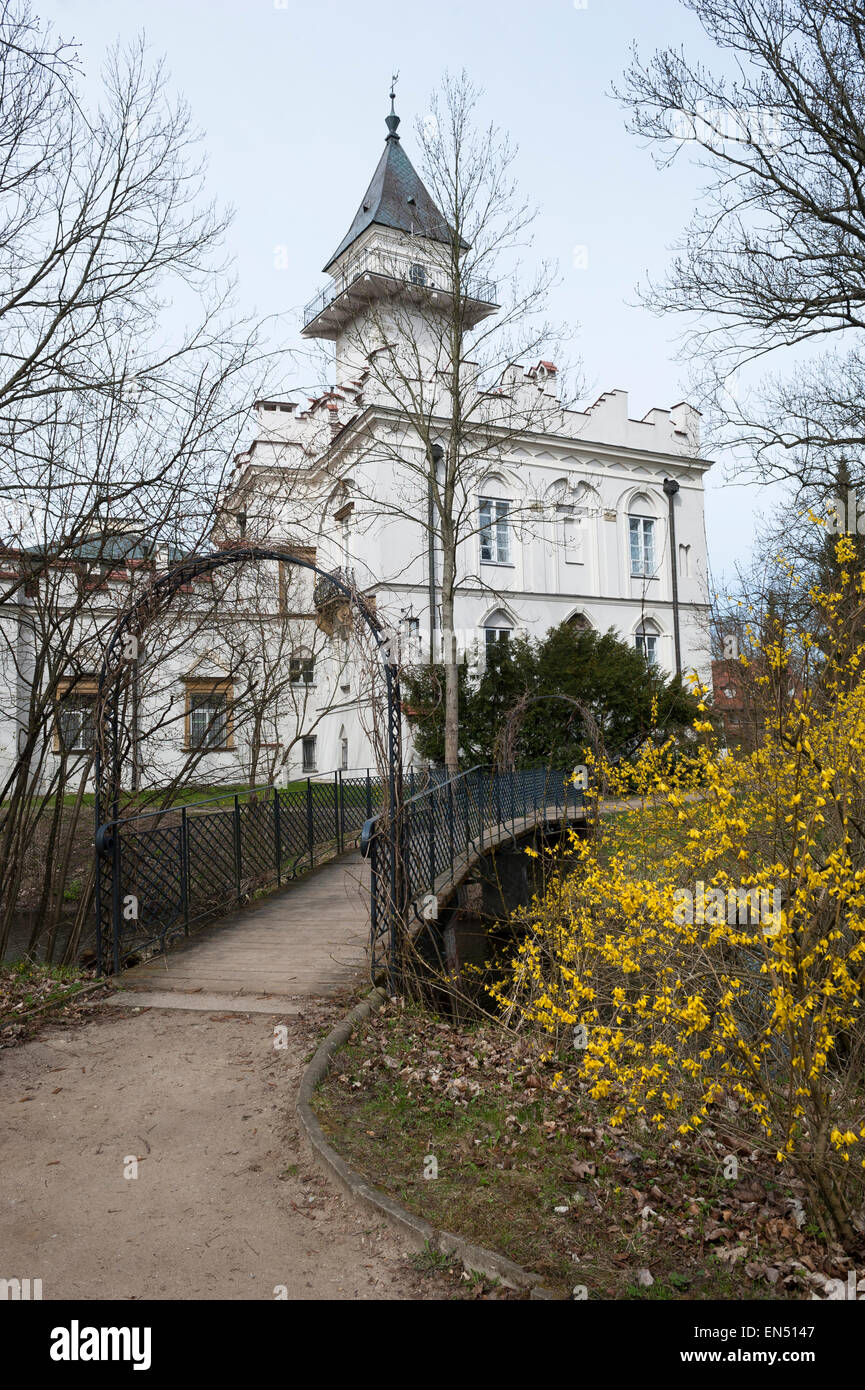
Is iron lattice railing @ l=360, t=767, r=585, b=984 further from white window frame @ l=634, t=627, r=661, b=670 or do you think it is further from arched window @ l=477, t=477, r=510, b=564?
white window frame @ l=634, t=627, r=661, b=670

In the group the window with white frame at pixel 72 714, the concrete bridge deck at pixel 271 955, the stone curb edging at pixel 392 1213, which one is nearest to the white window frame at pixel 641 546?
the concrete bridge deck at pixel 271 955

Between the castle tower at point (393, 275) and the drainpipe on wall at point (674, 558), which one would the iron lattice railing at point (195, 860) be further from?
the drainpipe on wall at point (674, 558)

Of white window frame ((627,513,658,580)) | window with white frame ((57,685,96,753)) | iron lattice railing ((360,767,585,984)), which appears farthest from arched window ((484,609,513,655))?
window with white frame ((57,685,96,753))

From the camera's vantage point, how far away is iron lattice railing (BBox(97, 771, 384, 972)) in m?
8.66

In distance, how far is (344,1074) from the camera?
596cm

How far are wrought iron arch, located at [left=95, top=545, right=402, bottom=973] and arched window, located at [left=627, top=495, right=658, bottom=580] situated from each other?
23402 millimetres

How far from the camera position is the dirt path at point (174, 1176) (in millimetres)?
3688

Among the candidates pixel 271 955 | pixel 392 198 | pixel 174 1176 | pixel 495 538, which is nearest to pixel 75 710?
pixel 271 955

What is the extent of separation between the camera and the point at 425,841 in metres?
10.1

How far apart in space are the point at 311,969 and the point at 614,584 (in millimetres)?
23525

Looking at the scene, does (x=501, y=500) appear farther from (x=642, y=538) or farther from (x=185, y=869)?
(x=185, y=869)

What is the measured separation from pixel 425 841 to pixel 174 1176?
224 inches
